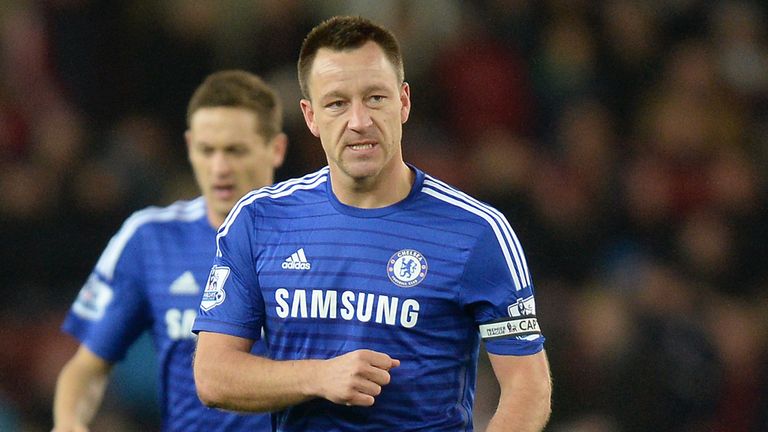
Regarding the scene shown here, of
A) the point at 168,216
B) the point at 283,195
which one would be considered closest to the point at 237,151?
the point at 168,216

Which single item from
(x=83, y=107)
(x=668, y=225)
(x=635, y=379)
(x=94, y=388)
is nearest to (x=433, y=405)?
(x=94, y=388)

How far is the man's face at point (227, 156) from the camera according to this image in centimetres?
527

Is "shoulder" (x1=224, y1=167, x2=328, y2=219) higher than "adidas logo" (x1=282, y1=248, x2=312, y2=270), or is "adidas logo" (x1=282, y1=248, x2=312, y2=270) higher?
"shoulder" (x1=224, y1=167, x2=328, y2=219)

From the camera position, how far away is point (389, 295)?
3.82 meters

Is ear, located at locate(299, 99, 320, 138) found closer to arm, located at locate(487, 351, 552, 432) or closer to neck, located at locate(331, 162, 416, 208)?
neck, located at locate(331, 162, 416, 208)

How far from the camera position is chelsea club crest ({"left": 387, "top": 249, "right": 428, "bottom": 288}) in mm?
3836

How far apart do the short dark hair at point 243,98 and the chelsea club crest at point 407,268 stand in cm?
171

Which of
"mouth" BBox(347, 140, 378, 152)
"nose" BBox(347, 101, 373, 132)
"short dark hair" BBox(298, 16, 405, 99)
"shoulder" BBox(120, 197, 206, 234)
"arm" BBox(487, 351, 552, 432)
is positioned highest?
"short dark hair" BBox(298, 16, 405, 99)

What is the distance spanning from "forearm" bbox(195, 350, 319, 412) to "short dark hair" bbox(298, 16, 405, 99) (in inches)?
33.8

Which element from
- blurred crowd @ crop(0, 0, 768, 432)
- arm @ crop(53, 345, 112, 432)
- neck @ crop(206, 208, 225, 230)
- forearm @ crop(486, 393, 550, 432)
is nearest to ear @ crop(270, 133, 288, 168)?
neck @ crop(206, 208, 225, 230)

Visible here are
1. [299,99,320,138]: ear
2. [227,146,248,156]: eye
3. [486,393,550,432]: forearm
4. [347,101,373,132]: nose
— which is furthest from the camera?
[227,146,248,156]: eye

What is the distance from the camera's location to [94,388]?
5.38 meters

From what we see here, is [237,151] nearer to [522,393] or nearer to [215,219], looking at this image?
[215,219]

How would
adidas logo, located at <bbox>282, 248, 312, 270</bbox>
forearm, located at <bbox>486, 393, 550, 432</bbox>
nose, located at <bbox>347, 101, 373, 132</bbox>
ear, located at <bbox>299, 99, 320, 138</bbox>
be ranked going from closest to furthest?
forearm, located at <bbox>486, 393, 550, 432</bbox>, nose, located at <bbox>347, 101, 373, 132</bbox>, adidas logo, located at <bbox>282, 248, 312, 270</bbox>, ear, located at <bbox>299, 99, 320, 138</bbox>
